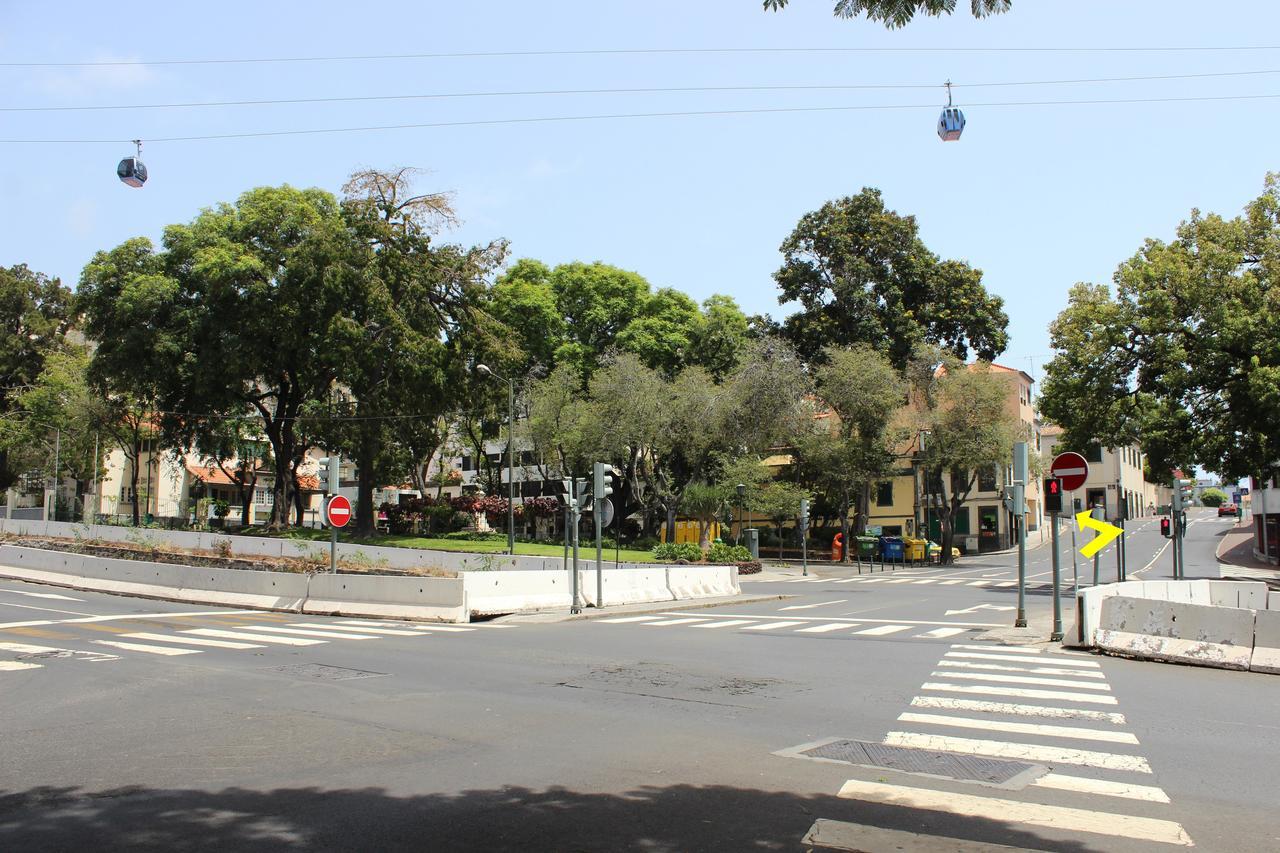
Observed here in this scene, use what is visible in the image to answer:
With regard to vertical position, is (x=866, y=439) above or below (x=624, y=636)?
above

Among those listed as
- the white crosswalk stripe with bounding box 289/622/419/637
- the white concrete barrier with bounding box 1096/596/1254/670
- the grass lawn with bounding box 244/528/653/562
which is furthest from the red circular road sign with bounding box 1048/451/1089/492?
the grass lawn with bounding box 244/528/653/562

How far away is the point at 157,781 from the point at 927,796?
5.36 meters

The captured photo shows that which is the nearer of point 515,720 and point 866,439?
point 515,720

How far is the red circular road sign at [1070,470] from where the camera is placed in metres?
15.8

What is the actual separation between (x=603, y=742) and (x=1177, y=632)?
983cm

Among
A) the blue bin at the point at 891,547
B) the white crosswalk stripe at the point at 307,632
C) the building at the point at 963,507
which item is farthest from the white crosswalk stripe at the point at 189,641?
the building at the point at 963,507

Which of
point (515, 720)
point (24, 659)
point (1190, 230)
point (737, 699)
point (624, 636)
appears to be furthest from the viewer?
point (1190, 230)

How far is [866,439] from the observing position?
168ft

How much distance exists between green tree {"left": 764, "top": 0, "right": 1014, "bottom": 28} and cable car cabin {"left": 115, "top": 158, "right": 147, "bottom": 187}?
1317cm

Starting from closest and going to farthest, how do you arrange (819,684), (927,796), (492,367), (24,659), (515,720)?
(927,796) < (515,720) < (819,684) < (24,659) < (492,367)

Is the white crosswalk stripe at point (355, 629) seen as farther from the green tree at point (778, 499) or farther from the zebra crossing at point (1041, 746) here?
the green tree at point (778, 499)

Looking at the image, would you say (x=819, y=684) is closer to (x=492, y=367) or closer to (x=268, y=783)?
(x=268, y=783)

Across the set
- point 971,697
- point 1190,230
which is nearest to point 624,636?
point 971,697

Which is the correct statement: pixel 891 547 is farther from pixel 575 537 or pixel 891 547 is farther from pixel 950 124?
pixel 950 124
